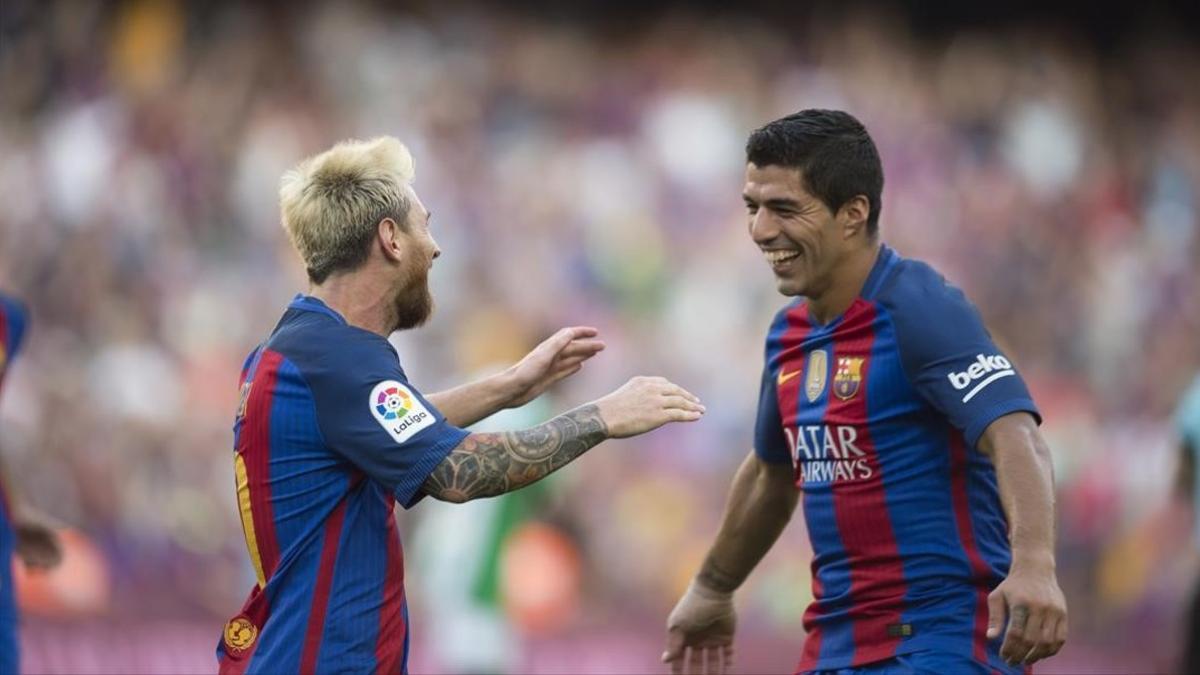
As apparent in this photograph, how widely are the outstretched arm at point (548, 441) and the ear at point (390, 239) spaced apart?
55cm

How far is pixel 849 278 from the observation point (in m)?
4.69

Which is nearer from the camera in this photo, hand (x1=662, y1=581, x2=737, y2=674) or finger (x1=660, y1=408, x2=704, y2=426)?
finger (x1=660, y1=408, x2=704, y2=426)

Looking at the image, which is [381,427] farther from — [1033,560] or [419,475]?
A: [1033,560]

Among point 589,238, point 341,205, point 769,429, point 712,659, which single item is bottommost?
point 712,659

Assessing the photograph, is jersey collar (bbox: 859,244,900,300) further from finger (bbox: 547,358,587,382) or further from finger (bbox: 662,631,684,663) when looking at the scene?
finger (bbox: 662,631,684,663)

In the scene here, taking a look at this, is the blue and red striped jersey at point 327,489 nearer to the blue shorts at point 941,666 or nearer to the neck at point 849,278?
the neck at point 849,278

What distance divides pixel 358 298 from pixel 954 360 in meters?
1.56

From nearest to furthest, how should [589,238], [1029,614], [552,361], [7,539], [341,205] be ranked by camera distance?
[1029,614]
[341,205]
[552,361]
[7,539]
[589,238]

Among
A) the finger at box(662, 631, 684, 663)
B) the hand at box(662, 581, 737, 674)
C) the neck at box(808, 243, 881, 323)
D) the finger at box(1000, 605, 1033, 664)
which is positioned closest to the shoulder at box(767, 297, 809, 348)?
the neck at box(808, 243, 881, 323)

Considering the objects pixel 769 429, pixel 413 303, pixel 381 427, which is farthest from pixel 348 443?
pixel 769 429

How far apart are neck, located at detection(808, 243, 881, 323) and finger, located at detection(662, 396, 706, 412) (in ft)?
2.20

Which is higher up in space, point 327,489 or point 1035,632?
point 327,489

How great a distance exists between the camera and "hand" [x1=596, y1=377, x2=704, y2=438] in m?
4.18

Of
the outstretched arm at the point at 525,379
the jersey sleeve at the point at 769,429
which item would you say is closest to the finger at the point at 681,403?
the outstretched arm at the point at 525,379
